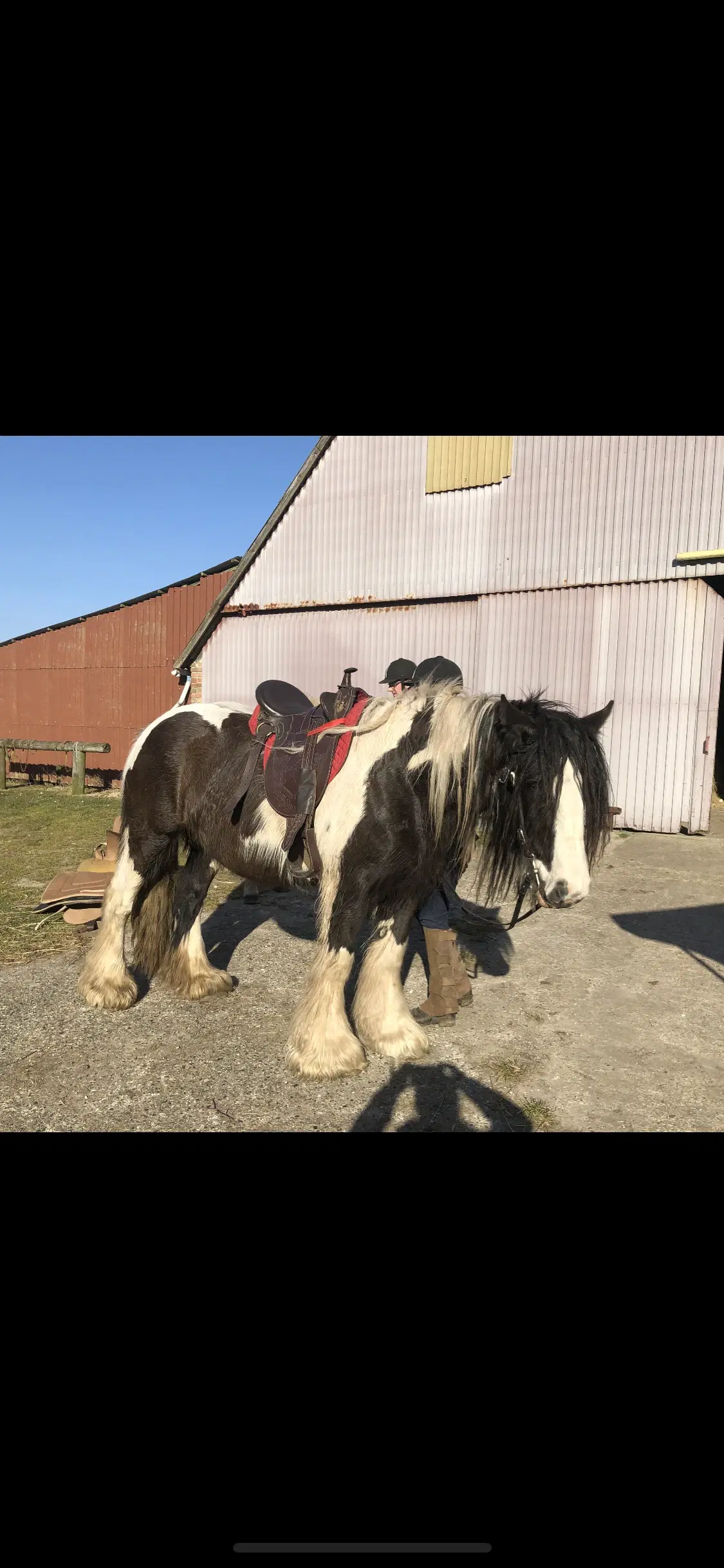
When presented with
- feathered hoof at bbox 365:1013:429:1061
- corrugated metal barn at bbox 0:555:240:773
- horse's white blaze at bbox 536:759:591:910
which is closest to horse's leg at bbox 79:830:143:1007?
feathered hoof at bbox 365:1013:429:1061

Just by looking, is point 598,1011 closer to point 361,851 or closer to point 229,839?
point 361,851

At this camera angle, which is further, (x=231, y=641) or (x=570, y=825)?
(x=231, y=641)

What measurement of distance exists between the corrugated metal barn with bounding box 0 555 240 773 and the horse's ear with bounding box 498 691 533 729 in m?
13.3

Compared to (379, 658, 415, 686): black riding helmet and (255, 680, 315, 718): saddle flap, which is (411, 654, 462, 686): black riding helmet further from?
(255, 680, 315, 718): saddle flap

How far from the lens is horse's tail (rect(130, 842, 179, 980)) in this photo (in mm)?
4543

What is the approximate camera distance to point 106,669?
682 inches

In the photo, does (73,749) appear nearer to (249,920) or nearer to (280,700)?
(249,920)

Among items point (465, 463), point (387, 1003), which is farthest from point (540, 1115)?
point (465, 463)

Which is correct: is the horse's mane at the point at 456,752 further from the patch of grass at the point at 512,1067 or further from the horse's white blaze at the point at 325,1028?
the patch of grass at the point at 512,1067

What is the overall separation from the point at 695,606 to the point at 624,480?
198 cm

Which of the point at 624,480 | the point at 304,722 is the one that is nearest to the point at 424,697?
the point at 304,722

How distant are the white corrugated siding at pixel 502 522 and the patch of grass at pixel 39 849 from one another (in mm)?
5051

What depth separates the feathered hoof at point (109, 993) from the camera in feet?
14.5
